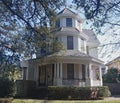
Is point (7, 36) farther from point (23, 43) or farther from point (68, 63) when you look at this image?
point (68, 63)

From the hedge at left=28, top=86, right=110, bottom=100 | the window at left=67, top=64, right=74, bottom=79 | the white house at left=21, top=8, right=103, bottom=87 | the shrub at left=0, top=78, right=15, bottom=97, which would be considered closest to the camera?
the hedge at left=28, top=86, right=110, bottom=100

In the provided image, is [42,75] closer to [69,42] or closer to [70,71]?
[70,71]

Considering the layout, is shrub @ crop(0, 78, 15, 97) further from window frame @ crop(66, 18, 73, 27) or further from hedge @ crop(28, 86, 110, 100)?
window frame @ crop(66, 18, 73, 27)

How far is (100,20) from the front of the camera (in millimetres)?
13938

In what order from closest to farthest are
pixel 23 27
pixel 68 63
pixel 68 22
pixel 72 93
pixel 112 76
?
1. pixel 23 27
2. pixel 72 93
3. pixel 68 63
4. pixel 68 22
5. pixel 112 76

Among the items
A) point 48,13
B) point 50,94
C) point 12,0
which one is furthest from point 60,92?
point 12,0

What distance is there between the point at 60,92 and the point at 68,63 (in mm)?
5260

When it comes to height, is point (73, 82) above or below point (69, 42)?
→ below

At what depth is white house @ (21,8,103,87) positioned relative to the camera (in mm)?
27500

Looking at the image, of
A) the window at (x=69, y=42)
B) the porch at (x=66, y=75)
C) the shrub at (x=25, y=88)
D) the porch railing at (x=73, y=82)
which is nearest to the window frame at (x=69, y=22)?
the window at (x=69, y=42)

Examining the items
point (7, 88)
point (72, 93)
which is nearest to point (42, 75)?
point (7, 88)

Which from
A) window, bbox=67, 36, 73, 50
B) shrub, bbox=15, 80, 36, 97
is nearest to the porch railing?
shrub, bbox=15, 80, 36, 97

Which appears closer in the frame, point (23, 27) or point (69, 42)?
point (23, 27)

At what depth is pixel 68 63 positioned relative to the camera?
2902cm
